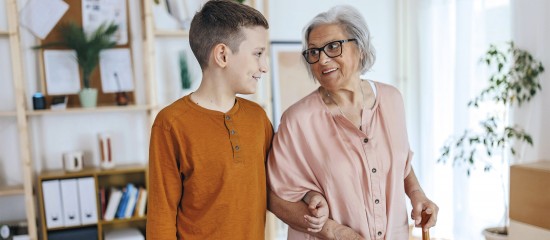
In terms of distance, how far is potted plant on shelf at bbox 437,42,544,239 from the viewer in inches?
111

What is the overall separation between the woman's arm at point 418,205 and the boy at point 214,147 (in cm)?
45

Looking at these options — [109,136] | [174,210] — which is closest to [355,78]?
[174,210]

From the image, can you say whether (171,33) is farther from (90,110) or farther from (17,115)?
(17,115)

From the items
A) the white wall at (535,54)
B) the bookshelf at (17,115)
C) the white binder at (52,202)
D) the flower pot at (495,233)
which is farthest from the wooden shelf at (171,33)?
the flower pot at (495,233)

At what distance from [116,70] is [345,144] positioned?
7.76 ft

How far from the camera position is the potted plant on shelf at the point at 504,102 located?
2814mm

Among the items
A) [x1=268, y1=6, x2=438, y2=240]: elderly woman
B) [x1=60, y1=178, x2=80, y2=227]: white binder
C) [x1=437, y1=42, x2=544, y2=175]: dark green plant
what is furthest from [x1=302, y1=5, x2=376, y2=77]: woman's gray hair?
[x1=60, y1=178, x2=80, y2=227]: white binder

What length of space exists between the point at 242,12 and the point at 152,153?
463 mm

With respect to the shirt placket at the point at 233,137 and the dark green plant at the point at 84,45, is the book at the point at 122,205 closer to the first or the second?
the dark green plant at the point at 84,45

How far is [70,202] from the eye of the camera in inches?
117

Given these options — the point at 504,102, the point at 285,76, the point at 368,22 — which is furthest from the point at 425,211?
the point at 368,22

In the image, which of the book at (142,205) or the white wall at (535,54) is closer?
the white wall at (535,54)

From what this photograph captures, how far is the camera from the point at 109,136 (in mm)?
3199

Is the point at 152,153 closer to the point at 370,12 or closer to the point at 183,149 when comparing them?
the point at 183,149
